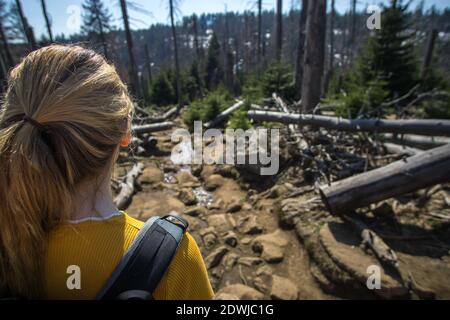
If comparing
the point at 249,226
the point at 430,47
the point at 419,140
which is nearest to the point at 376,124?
the point at 419,140

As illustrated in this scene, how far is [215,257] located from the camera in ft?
13.6

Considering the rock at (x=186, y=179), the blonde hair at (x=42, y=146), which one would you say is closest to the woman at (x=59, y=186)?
the blonde hair at (x=42, y=146)

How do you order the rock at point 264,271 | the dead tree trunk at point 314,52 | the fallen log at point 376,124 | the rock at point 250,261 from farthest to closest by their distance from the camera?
the dead tree trunk at point 314,52 < the fallen log at point 376,124 < the rock at point 250,261 < the rock at point 264,271

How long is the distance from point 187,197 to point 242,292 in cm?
298

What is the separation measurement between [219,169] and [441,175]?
4.48m

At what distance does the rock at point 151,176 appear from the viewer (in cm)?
732

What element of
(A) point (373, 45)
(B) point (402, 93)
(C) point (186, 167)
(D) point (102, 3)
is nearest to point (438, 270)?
(C) point (186, 167)

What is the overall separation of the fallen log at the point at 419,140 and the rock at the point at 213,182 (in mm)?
3648

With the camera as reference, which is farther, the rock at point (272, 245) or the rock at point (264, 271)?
the rock at point (272, 245)

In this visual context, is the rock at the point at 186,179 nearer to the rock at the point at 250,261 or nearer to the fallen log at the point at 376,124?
the fallen log at the point at 376,124

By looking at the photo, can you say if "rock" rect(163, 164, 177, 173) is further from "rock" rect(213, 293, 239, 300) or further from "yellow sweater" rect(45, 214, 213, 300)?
"yellow sweater" rect(45, 214, 213, 300)

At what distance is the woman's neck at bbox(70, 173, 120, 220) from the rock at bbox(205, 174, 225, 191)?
5424 millimetres

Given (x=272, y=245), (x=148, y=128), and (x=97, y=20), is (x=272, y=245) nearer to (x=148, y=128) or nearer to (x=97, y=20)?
(x=148, y=128)

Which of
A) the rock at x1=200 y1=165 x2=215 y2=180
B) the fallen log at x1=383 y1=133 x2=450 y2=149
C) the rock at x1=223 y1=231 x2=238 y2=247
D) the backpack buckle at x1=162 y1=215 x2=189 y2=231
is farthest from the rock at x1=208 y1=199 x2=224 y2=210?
the backpack buckle at x1=162 y1=215 x2=189 y2=231
